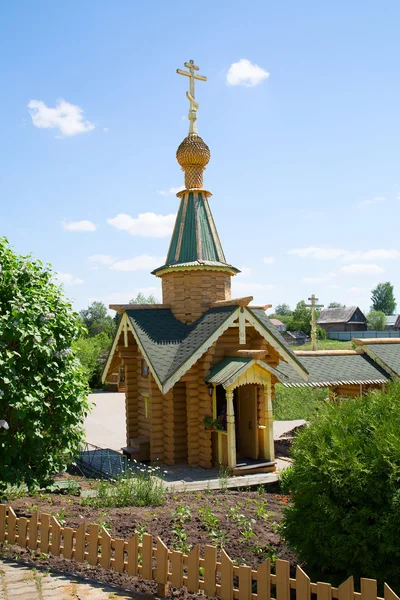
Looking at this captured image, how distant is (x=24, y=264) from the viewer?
336 inches

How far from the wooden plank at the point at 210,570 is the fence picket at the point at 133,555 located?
909 mm

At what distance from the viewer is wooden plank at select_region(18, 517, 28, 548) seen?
6.94m

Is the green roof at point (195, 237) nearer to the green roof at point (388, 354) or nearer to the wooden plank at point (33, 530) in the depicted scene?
the green roof at point (388, 354)

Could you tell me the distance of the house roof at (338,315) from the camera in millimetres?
89562

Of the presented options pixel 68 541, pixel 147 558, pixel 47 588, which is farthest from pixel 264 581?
pixel 68 541

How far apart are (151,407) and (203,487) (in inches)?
143

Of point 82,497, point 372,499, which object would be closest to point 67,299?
point 82,497

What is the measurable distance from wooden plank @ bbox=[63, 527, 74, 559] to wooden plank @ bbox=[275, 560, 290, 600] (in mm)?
2769

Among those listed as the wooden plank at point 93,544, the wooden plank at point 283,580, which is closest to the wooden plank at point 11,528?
the wooden plank at point 93,544

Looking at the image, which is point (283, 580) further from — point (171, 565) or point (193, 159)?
point (193, 159)

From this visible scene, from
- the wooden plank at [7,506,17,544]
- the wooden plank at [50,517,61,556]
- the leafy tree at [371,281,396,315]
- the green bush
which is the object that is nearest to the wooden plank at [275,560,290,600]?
the green bush

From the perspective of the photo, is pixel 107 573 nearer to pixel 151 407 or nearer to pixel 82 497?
pixel 82 497

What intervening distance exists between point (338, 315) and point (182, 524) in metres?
87.5

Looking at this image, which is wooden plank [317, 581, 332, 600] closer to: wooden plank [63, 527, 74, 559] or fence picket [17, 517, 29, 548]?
wooden plank [63, 527, 74, 559]
